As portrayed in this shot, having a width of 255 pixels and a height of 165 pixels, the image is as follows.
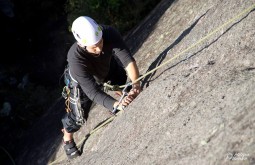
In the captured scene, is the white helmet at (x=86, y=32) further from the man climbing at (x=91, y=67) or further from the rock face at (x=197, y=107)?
the rock face at (x=197, y=107)

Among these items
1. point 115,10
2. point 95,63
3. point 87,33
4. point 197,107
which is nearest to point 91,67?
point 95,63

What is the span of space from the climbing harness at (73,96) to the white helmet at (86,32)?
2.78 feet

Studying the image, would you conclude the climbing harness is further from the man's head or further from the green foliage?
the green foliage

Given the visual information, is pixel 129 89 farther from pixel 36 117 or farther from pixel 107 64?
pixel 36 117

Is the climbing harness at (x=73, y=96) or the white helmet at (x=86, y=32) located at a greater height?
the white helmet at (x=86, y=32)

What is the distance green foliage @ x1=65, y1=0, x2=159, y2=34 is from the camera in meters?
11.8

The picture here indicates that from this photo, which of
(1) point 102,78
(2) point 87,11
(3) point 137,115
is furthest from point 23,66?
(3) point 137,115

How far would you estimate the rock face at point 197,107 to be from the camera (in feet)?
10.7

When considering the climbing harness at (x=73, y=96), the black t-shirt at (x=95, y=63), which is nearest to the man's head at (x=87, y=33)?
the black t-shirt at (x=95, y=63)

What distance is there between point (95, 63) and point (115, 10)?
6.99m

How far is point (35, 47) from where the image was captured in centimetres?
1564

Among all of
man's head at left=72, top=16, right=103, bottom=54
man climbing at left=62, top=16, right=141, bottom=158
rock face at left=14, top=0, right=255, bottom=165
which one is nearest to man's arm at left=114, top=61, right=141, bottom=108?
man climbing at left=62, top=16, right=141, bottom=158

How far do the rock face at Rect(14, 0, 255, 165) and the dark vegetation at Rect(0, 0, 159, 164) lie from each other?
5.97 metres

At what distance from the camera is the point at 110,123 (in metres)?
5.60
